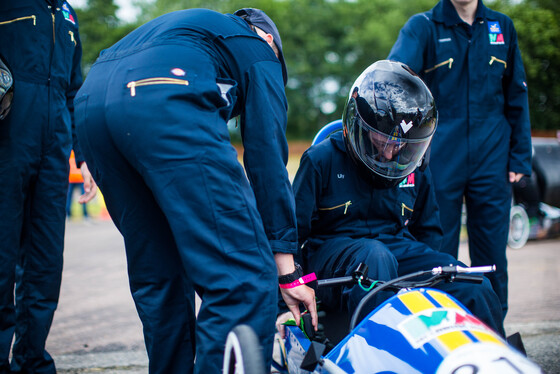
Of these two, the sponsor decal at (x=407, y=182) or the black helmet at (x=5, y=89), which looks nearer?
the black helmet at (x=5, y=89)

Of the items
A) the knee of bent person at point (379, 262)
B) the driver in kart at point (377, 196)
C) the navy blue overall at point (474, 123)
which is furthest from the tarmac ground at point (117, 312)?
the knee of bent person at point (379, 262)

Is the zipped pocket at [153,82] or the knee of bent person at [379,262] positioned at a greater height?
the zipped pocket at [153,82]

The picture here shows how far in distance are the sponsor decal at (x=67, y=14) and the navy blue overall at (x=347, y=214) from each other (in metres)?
1.44

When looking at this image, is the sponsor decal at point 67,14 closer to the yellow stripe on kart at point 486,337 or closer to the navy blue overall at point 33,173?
the navy blue overall at point 33,173

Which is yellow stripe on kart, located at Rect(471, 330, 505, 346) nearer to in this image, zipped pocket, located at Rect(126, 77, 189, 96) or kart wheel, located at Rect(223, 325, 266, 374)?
kart wheel, located at Rect(223, 325, 266, 374)

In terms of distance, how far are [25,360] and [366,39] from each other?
4503 cm

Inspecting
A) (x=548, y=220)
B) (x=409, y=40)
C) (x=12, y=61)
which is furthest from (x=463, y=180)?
(x=548, y=220)

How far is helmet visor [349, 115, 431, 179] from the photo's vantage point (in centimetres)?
232

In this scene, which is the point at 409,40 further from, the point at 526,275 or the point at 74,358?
the point at 526,275

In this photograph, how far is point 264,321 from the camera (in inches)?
65.5

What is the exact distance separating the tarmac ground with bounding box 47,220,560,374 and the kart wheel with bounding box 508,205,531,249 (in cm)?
14

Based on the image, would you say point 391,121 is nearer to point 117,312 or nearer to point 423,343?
point 423,343

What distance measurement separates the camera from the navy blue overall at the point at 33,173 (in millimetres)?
2547

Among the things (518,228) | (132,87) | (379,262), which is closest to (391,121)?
(379,262)
